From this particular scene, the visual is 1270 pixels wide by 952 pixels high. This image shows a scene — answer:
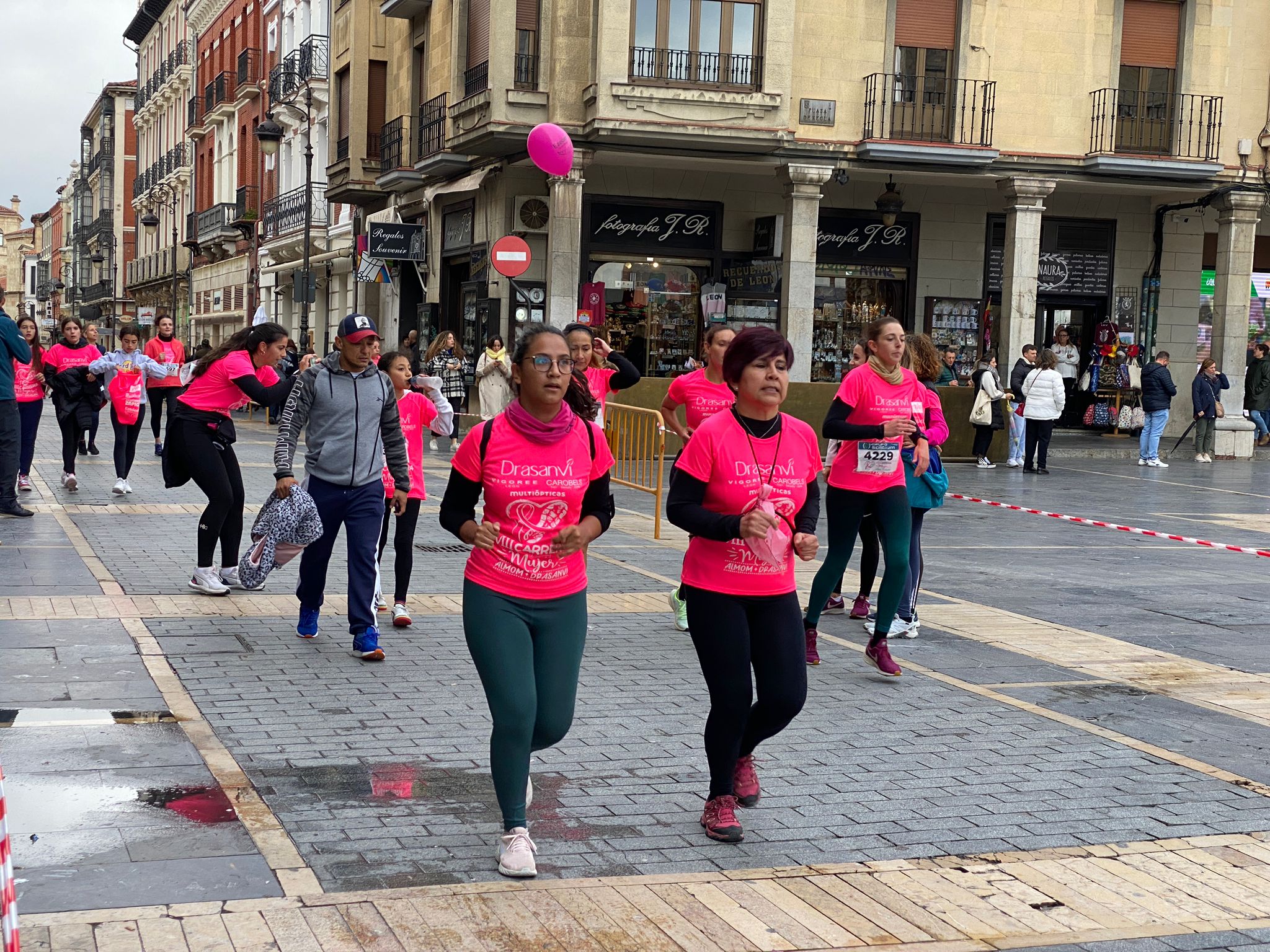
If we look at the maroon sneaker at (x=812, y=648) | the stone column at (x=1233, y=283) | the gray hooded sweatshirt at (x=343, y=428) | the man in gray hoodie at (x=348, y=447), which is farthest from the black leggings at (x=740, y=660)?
the stone column at (x=1233, y=283)

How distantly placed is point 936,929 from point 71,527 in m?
10.1

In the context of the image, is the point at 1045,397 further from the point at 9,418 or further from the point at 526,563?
the point at 526,563

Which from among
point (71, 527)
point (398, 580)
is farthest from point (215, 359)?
point (71, 527)

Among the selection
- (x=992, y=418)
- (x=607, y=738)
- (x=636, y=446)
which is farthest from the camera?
(x=992, y=418)

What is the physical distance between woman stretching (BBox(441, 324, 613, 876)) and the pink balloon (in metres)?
11.7

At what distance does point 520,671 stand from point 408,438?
489cm

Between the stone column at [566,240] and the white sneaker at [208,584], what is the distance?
49.8ft

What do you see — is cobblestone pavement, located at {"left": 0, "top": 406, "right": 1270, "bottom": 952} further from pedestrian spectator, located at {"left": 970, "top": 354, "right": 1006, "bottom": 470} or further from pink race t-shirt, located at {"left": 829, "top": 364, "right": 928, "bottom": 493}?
pedestrian spectator, located at {"left": 970, "top": 354, "right": 1006, "bottom": 470}

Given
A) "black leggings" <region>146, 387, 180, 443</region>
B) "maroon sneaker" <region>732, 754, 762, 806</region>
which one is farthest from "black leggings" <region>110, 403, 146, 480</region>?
"maroon sneaker" <region>732, 754, 762, 806</region>

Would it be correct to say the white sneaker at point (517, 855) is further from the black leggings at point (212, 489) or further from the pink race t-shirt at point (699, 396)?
the black leggings at point (212, 489)

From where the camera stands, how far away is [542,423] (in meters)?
4.71

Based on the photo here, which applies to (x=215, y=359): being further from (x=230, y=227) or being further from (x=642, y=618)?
(x=230, y=227)

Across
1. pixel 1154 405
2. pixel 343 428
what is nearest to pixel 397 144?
pixel 1154 405

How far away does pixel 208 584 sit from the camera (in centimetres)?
939
